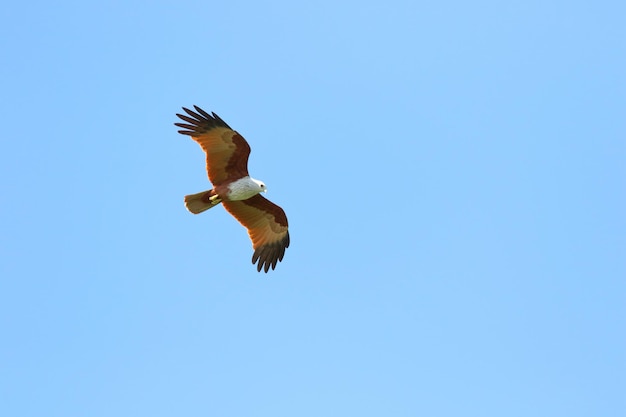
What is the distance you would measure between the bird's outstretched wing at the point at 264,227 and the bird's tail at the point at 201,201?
1.17 metres

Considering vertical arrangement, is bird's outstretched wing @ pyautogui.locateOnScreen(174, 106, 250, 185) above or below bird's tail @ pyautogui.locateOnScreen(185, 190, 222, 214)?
above

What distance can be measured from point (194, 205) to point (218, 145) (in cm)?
139

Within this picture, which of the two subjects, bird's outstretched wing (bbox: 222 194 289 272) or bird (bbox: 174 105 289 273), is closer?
bird (bbox: 174 105 289 273)

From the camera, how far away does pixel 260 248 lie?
2283cm

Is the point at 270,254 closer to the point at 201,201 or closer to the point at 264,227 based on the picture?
the point at 264,227

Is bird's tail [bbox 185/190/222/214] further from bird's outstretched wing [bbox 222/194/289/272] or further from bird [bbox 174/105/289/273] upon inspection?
bird's outstretched wing [bbox 222/194/289/272]

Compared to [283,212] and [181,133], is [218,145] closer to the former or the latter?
[181,133]

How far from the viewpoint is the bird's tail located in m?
20.9

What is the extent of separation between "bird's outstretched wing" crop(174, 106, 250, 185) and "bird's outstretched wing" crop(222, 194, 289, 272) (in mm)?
1219

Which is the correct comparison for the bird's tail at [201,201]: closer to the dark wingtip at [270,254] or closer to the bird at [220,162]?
the bird at [220,162]

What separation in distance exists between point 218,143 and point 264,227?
2710mm

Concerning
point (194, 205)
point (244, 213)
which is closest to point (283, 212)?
point (244, 213)

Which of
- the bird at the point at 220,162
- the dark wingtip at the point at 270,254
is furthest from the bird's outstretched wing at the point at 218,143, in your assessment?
the dark wingtip at the point at 270,254

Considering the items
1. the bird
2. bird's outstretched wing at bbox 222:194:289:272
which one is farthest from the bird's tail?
bird's outstretched wing at bbox 222:194:289:272
